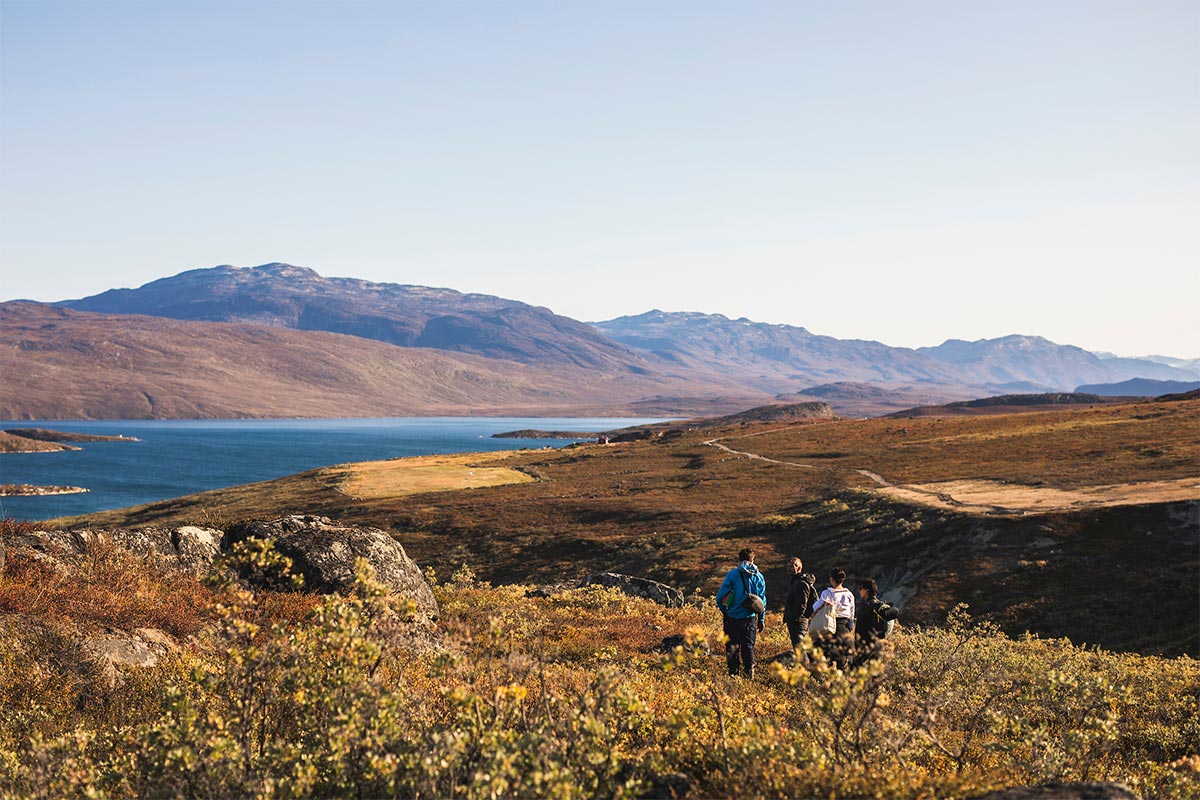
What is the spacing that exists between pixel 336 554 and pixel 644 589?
1622 centimetres

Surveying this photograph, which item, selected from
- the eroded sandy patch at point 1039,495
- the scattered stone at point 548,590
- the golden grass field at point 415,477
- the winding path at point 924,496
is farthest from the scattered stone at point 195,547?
the golden grass field at point 415,477

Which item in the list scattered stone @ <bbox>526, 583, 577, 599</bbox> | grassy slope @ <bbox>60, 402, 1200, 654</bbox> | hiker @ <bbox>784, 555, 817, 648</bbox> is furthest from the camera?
grassy slope @ <bbox>60, 402, 1200, 654</bbox>

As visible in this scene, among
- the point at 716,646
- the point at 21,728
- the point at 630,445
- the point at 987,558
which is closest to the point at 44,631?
the point at 21,728

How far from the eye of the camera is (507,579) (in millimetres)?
46719

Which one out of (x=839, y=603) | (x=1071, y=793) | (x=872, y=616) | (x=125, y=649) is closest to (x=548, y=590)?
(x=839, y=603)

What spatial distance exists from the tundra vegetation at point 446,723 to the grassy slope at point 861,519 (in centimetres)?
1584

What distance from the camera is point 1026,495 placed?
149 feet

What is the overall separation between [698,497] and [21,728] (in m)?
61.1

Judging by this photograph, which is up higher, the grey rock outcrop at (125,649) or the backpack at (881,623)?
the grey rock outcrop at (125,649)

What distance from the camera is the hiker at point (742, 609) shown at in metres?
14.9

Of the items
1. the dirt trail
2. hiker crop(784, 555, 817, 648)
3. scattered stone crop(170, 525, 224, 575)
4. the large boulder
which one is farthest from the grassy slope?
hiker crop(784, 555, 817, 648)

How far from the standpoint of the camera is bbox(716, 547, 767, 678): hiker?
48.8 ft

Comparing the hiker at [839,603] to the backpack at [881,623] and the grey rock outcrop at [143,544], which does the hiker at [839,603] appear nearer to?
the backpack at [881,623]

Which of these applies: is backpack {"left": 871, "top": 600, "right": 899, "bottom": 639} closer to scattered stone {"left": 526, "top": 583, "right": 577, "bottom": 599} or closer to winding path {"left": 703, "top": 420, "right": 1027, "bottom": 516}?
scattered stone {"left": 526, "top": 583, "right": 577, "bottom": 599}
